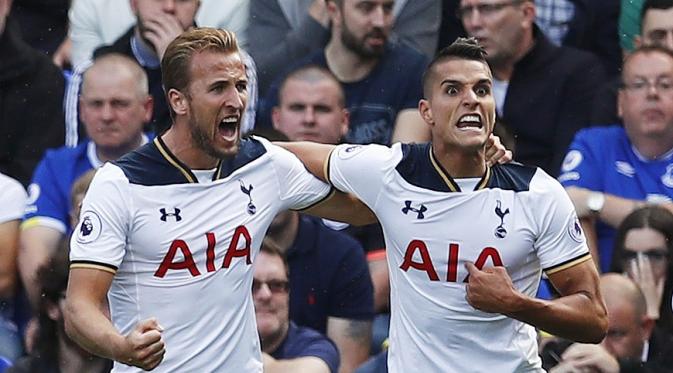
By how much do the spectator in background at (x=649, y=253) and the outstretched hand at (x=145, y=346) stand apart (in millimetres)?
3303

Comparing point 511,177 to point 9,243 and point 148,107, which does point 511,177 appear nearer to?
point 148,107

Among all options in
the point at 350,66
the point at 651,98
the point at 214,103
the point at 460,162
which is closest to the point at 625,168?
the point at 651,98

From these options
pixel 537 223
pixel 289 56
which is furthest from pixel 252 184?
pixel 289 56

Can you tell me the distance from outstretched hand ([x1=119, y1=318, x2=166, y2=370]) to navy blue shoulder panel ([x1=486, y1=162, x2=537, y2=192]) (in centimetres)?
166

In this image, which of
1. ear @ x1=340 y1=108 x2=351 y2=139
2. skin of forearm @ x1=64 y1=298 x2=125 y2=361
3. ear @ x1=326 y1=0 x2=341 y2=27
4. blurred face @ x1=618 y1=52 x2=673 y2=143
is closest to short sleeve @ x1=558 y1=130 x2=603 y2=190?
blurred face @ x1=618 y1=52 x2=673 y2=143

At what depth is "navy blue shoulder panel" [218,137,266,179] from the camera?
7949 mm

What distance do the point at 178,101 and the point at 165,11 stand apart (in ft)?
9.98

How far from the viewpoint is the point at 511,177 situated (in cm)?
801

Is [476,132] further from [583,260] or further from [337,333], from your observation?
[337,333]

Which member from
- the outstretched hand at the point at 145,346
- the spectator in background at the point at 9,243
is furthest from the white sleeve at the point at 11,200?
the outstretched hand at the point at 145,346

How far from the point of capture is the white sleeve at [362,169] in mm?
8078

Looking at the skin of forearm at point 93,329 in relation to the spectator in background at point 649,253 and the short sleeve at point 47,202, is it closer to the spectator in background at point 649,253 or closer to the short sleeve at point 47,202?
the short sleeve at point 47,202

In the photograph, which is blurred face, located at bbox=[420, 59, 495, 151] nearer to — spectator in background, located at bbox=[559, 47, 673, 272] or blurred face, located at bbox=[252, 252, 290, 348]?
blurred face, located at bbox=[252, 252, 290, 348]

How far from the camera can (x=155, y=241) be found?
303 inches
